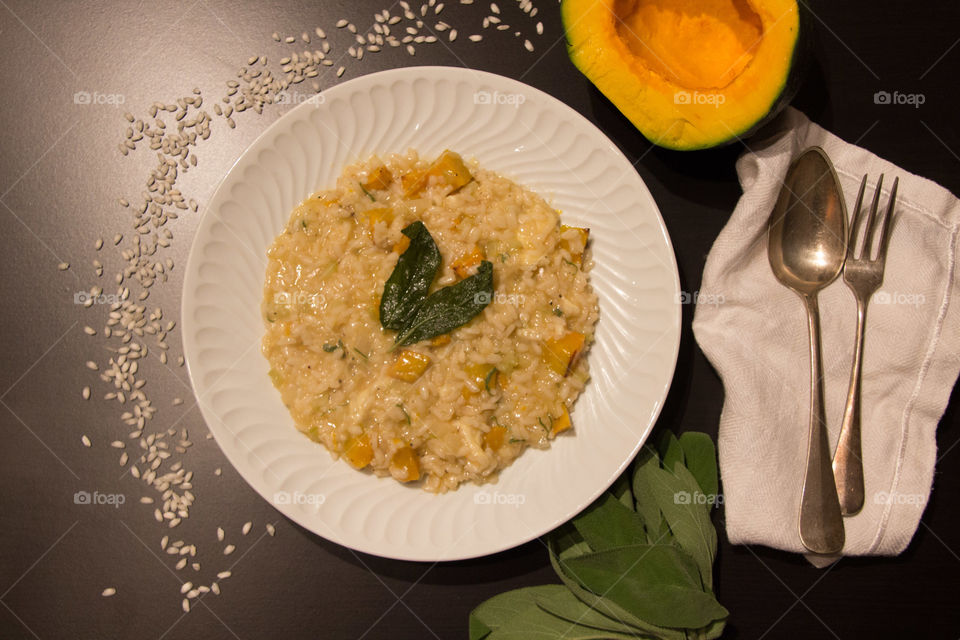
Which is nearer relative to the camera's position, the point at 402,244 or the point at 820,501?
the point at 402,244

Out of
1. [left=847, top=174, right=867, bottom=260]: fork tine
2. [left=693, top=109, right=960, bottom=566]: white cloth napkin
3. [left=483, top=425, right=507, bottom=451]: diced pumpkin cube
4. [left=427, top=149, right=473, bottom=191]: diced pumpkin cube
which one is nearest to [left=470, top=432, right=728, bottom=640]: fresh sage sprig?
[left=693, top=109, right=960, bottom=566]: white cloth napkin

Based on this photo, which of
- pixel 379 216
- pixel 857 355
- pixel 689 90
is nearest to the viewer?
pixel 689 90

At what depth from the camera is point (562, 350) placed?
2621mm

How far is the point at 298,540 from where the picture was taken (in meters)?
3.02

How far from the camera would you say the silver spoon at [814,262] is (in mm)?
2732

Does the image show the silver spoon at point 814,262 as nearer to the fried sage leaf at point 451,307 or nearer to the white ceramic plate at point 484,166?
the white ceramic plate at point 484,166

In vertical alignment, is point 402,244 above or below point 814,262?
above

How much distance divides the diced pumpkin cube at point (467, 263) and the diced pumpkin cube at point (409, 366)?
38 cm

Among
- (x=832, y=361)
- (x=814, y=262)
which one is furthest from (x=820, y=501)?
(x=814, y=262)

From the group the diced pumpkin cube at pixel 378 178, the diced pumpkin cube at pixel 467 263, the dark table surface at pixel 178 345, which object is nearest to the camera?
the diced pumpkin cube at pixel 467 263

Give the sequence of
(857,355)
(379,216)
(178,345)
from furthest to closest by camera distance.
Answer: (178,345) < (857,355) < (379,216)

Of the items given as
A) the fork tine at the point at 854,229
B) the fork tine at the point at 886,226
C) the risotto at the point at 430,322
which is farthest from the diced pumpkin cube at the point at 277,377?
the fork tine at the point at 886,226

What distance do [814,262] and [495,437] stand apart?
1.66 m

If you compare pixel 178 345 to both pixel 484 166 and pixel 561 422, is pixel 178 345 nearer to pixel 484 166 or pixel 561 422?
pixel 484 166
